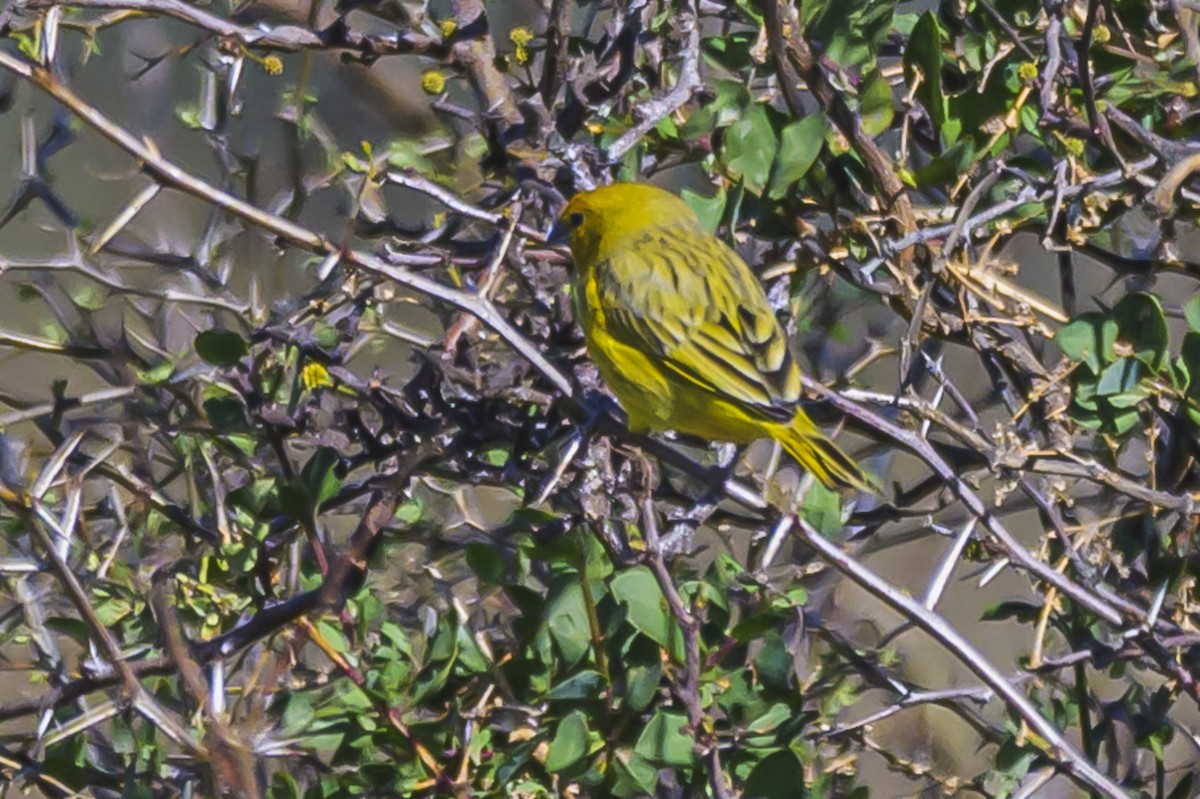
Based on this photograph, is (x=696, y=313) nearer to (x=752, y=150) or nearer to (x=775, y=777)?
(x=752, y=150)

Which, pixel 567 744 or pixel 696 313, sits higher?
pixel 567 744

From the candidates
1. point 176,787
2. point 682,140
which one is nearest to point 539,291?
point 682,140

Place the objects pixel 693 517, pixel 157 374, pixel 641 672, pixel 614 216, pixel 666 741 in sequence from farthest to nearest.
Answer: pixel 614 216 < pixel 157 374 < pixel 693 517 < pixel 641 672 < pixel 666 741

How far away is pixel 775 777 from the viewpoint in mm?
2439

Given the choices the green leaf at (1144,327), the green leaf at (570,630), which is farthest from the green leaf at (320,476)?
the green leaf at (1144,327)

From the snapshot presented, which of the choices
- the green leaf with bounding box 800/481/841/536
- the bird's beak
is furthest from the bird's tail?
the bird's beak

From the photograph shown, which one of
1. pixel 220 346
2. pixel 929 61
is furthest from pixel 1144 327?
pixel 220 346

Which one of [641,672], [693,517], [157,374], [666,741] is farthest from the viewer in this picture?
[157,374]

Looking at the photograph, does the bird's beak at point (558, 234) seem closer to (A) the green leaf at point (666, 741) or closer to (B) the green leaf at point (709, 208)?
(B) the green leaf at point (709, 208)

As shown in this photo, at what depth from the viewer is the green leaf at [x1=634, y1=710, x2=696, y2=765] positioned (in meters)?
2.37

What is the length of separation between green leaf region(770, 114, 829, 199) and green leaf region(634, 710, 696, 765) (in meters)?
0.92

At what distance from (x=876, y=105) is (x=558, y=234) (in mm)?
622

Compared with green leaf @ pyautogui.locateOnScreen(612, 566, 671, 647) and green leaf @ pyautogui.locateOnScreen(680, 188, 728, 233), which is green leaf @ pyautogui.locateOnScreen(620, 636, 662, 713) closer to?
green leaf @ pyautogui.locateOnScreen(612, 566, 671, 647)

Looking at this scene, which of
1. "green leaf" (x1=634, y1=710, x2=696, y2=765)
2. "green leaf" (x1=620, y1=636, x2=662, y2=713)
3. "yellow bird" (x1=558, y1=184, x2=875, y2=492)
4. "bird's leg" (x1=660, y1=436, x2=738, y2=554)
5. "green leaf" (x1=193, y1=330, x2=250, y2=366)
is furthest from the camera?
"yellow bird" (x1=558, y1=184, x2=875, y2=492)
